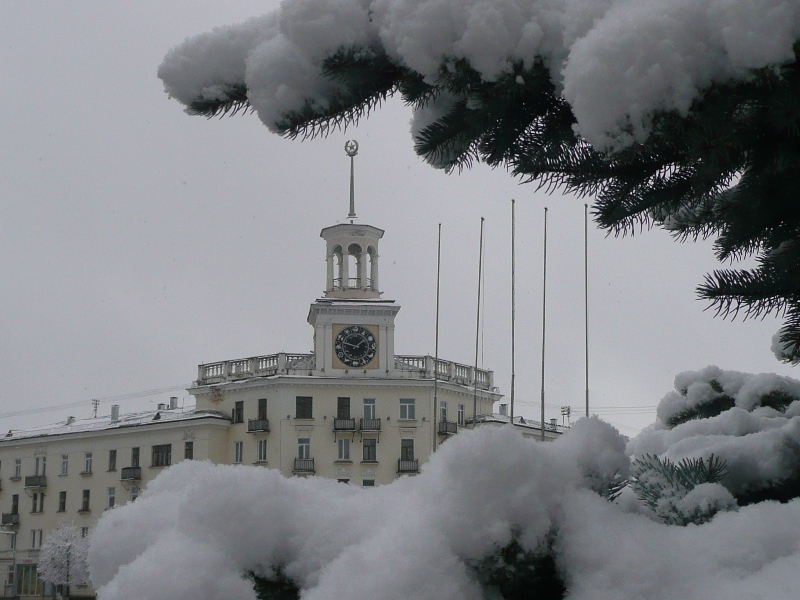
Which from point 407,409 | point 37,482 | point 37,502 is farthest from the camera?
point 37,502

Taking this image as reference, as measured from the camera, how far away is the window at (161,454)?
41.2 meters

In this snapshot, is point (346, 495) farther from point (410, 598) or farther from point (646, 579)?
point (646, 579)

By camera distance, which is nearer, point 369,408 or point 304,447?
point 304,447

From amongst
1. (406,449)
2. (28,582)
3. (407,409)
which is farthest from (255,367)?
(28,582)

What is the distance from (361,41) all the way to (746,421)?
3.80 feet

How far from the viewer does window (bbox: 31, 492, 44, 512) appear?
44.8m

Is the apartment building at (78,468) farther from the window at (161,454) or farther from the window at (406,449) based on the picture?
the window at (406,449)

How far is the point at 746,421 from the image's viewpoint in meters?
2.10

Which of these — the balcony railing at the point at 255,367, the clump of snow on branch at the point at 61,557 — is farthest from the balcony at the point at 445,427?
the clump of snow on branch at the point at 61,557

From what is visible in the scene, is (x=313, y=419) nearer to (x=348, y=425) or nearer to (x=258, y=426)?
(x=348, y=425)

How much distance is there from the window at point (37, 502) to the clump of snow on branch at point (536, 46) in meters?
46.9

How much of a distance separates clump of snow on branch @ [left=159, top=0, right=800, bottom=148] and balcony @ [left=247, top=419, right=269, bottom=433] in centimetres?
3847

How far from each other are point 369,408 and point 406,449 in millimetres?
2337

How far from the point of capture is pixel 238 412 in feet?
135
